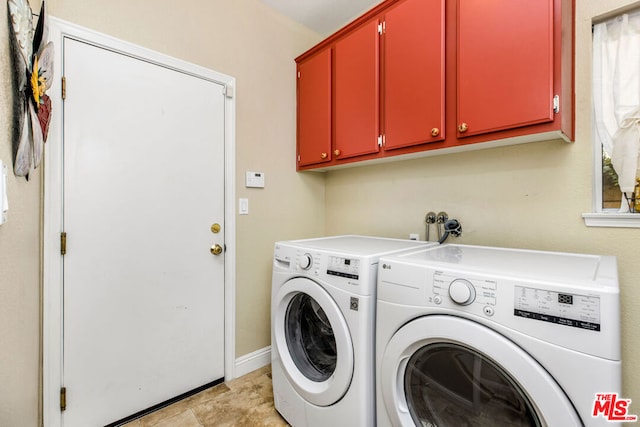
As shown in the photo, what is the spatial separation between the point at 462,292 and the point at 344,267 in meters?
0.49

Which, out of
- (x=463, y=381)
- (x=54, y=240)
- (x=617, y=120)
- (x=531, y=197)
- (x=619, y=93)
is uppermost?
(x=619, y=93)

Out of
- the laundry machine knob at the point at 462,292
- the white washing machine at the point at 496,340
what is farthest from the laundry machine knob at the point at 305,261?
the laundry machine knob at the point at 462,292

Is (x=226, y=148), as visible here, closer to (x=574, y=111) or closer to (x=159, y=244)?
(x=159, y=244)

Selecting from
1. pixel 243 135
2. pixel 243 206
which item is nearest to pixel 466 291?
pixel 243 206

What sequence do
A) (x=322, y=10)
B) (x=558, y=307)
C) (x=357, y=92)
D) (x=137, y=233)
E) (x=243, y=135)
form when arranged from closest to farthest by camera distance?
(x=558, y=307) < (x=137, y=233) < (x=357, y=92) < (x=243, y=135) < (x=322, y=10)

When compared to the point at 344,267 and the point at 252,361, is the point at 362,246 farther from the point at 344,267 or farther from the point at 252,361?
the point at 252,361

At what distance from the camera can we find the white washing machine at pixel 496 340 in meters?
0.71

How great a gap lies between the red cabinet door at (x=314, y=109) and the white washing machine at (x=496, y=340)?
1.24 m

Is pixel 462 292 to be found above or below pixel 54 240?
below

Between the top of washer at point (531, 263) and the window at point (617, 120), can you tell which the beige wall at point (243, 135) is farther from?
the window at point (617, 120)

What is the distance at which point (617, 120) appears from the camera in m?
1.24

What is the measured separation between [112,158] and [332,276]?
4.32 feet

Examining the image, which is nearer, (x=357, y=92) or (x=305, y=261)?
(x=305, y=261)

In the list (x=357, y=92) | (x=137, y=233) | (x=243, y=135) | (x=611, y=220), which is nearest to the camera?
(x=611, y=220)
